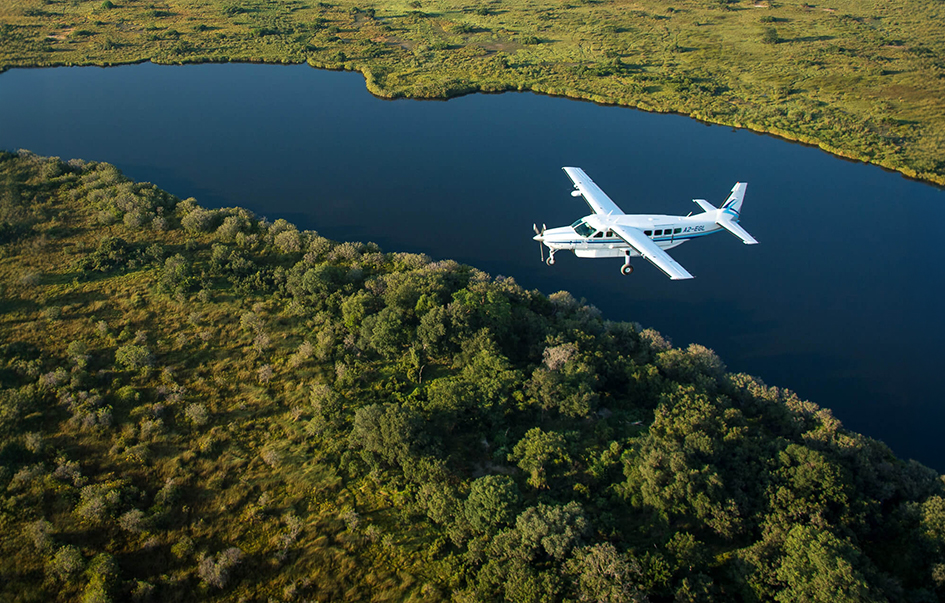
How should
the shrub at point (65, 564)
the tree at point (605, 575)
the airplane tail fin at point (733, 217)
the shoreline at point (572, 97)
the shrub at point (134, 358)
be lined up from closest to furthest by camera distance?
the tree at point (605, 575), the shrub at point (65, 564), the shrub at point (134, 358), the airplane tail fin at point (733, 217), the shoreline at point (572, 97)

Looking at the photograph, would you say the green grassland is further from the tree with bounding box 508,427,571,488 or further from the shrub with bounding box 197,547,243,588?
the shrub with bounding box 197,547,243,588

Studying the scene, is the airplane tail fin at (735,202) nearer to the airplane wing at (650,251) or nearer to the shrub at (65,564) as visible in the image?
the airplane wing at (650,251)

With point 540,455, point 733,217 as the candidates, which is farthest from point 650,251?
point 540,455

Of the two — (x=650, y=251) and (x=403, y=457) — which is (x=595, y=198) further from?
(x=403, y=457)

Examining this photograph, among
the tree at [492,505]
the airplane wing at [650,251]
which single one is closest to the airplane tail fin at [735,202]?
the airplane wing at [650,251]

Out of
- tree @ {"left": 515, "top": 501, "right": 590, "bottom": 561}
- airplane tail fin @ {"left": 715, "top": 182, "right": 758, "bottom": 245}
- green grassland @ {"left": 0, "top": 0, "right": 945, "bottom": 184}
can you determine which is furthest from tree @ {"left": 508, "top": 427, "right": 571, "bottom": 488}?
green grassland @ {"left": 0, "top": 0, "right": 945, "bottom": 184}

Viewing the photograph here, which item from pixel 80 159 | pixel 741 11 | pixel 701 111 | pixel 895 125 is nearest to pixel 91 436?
pixel 80 159
